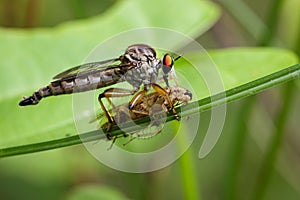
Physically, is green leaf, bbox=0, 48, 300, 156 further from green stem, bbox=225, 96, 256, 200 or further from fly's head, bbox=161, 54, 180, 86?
green stem, bbox=225, 96, 256, 200

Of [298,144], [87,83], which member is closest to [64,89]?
[87,83]

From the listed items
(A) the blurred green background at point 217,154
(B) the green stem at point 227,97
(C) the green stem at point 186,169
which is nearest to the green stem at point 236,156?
(A) the blurred green background at point 217,154

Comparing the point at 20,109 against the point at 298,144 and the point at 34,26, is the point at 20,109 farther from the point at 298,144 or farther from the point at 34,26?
the point at 298,144

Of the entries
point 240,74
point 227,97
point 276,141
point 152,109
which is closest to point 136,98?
point 152,109

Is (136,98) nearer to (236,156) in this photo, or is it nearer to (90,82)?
(90,82)

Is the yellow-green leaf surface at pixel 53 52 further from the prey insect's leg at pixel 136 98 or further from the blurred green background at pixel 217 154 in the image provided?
the prey insect's leg at pixel 136 98
